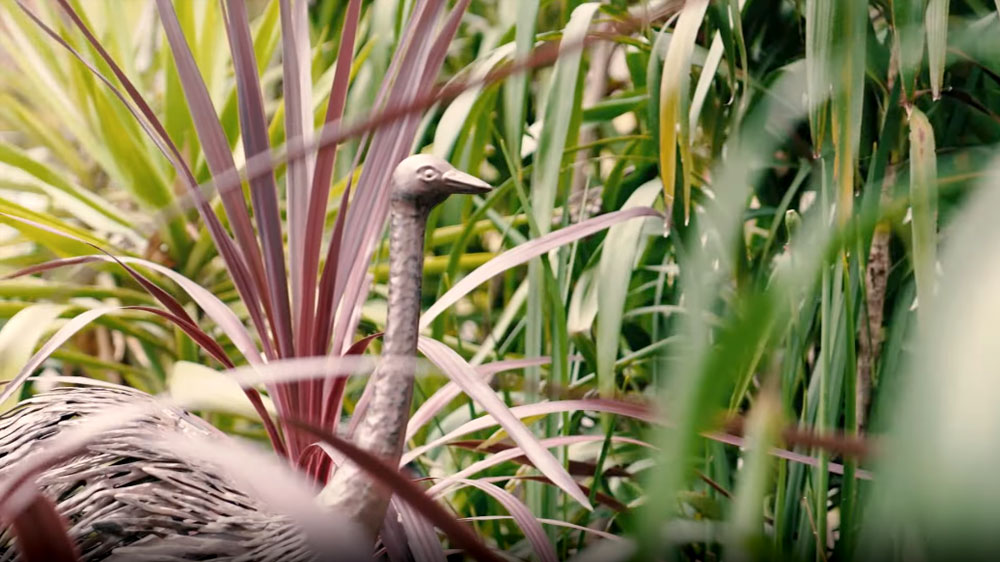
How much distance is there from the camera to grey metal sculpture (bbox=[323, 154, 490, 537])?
0.52 metres

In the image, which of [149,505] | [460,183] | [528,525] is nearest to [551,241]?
[460,183]

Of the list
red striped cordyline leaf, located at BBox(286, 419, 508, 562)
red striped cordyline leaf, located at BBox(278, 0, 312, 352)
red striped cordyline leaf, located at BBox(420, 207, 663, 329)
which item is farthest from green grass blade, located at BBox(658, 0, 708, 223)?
red striped cordyline leaf, located at BBox(286, 419, 508, 562)

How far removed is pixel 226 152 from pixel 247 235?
6 cm

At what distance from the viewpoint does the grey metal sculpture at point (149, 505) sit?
514mm

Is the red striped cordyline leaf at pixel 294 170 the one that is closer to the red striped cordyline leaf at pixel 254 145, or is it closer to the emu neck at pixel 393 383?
the red striped cordyline leaf at pixel 254 145

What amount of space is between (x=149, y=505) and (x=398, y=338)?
173 millimetres

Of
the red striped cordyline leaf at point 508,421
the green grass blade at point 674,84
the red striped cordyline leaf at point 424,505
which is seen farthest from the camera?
the green grass blade at point 674,84

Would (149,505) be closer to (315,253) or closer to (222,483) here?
(222,483)

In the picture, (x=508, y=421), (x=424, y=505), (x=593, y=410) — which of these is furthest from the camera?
(x=593, y=410)

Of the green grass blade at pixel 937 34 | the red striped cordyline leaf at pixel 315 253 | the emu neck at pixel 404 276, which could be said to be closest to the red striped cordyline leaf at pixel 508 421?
the emu neck at pixel 404 276

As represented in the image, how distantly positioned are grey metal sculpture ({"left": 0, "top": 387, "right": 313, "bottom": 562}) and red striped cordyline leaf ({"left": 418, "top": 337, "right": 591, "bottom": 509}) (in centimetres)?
13

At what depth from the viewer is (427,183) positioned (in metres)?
0.56

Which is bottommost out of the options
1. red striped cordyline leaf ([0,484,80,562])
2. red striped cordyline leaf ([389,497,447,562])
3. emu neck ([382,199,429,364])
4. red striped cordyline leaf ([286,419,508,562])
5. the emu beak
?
red striped cordyline leaf ([389,497,447,562])

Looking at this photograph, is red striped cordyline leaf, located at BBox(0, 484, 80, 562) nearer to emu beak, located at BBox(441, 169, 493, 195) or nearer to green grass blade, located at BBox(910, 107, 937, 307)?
emu beak, located at BBox(441, 169, 493, 195)
